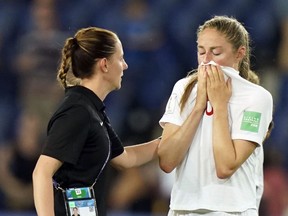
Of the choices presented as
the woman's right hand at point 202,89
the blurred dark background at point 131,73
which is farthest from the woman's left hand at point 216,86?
the blurred dark background at point 131,73

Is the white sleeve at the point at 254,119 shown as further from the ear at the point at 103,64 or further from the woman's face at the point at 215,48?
the ear at the point at 103,64

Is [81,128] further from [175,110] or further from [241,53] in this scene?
[241,53]

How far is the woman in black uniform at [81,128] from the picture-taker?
309 centimetres

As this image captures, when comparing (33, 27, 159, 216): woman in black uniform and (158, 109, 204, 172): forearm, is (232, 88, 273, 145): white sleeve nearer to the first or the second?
(158, 109, 204, 172): forearm

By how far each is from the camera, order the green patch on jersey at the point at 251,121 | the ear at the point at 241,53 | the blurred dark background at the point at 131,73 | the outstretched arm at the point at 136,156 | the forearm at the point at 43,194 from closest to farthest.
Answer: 1. the forearm at the point at 43,194
2. the green patch on jersey at the point at 251,121
3. the ear at the point at 241,53
4. the outstretched arm at the point at 136,156
5. the blurred dark background at the point at 131,73

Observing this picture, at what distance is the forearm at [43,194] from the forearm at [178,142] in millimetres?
466

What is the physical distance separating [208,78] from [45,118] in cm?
273

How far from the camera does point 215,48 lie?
321 centimetres

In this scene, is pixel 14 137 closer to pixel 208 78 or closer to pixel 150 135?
pixel 150 135

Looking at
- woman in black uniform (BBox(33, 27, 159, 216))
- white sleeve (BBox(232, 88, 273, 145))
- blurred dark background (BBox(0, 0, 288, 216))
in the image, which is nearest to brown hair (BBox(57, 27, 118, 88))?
woman in black uniform (BBox(33, 27, 159, 216))

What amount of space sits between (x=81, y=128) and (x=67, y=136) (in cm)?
6

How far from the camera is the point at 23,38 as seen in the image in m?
6.20

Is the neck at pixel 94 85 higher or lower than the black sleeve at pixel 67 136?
higher

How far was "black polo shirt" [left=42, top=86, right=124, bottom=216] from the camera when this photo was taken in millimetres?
3115
